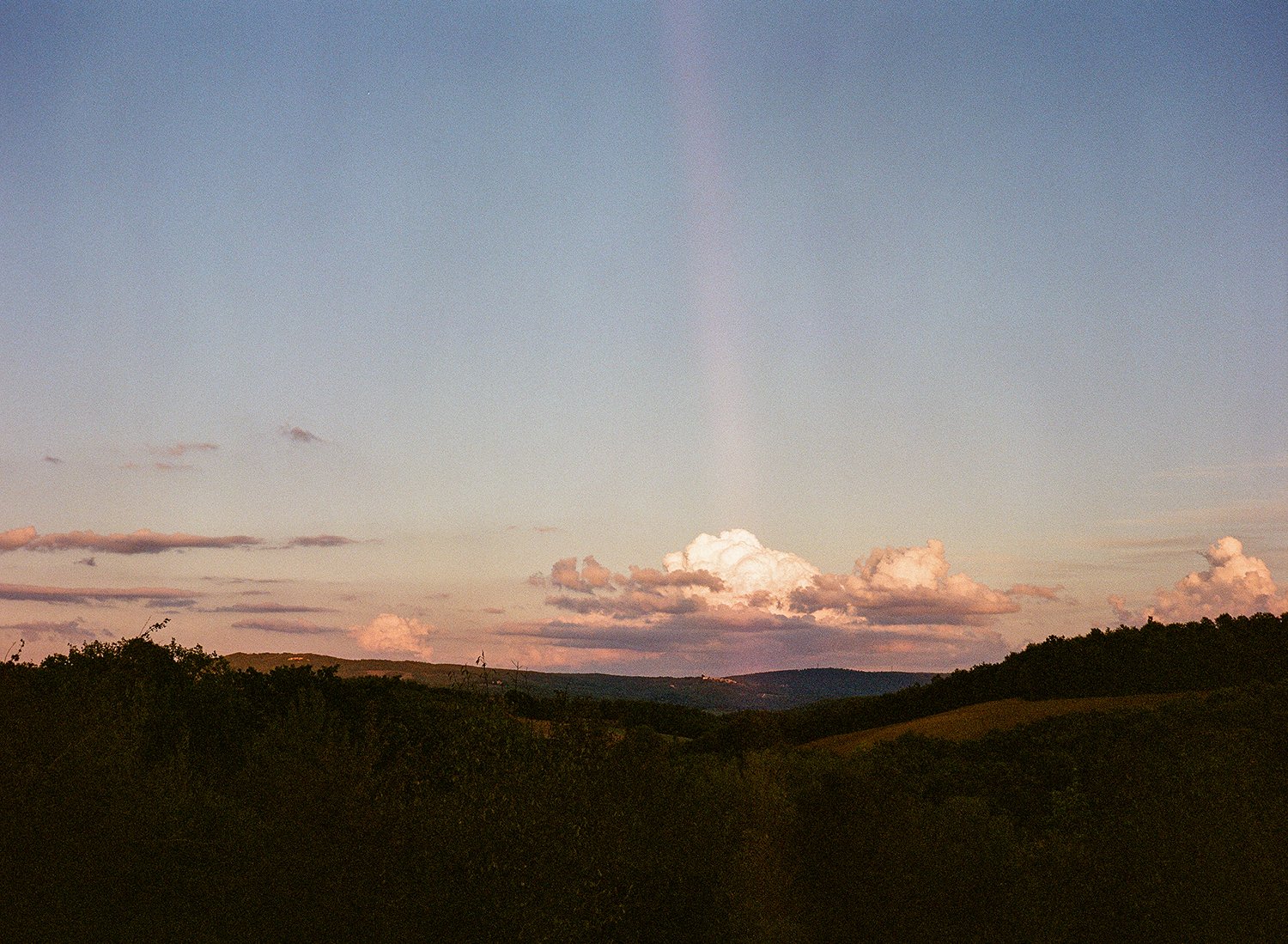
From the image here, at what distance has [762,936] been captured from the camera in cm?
5366

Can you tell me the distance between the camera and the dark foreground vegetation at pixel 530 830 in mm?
37125

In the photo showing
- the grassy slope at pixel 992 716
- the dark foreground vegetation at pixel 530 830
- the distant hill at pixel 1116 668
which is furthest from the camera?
the distant hill at pixel 1116 668

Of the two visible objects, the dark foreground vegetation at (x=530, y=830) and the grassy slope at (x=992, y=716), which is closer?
the dark foreground vegetation at (x=530, y=830)

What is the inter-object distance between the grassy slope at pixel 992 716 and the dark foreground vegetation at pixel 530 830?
89.3 ft

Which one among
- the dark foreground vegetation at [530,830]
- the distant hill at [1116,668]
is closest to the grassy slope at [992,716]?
the distant hill at [1116,668]

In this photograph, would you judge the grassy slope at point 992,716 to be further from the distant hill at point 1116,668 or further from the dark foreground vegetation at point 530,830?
the dark foreground vegetation at point 530,830

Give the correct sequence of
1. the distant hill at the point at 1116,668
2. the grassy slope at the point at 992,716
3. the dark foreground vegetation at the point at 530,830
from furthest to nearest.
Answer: the distant hill at the point at 1116,668 → the grassy slope at the point at 992,716 → the dark foreground vegetation at the point at 530,830

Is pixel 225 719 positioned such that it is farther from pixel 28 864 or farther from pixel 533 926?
pixel 533 926

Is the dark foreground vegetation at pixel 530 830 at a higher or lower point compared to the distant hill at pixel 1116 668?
lower

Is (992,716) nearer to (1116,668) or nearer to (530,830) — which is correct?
(1116,668)

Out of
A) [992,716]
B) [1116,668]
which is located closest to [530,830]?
[992,716]

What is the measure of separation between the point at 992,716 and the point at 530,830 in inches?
3853

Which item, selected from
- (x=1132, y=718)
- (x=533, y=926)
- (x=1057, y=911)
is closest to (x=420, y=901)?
(x=533, y=926)

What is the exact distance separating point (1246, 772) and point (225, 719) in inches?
2395
